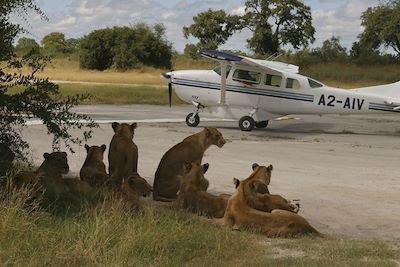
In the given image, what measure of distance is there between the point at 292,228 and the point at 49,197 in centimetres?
312

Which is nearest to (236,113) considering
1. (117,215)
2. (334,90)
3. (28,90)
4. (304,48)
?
(334,90)

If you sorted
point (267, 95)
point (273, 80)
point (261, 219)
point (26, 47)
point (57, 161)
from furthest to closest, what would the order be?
point (273, 80) < point (267, 95) < point (26, 47) < point (57, 161) < point (261, 219)

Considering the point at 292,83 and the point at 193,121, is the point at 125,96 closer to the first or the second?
the point at 193,121

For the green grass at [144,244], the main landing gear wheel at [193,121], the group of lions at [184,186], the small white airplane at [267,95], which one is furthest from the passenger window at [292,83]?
the green grass at [144,244]

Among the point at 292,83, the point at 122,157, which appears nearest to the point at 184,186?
the point at 122,157

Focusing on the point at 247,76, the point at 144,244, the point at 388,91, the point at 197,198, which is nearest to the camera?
the point at 144,244

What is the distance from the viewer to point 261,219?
7.04m

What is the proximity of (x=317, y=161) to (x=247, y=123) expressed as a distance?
723cm

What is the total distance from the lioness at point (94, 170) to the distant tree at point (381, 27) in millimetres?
57710

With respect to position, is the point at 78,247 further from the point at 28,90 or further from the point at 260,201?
the point at 28,90

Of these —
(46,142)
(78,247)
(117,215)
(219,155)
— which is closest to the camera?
(78,247)

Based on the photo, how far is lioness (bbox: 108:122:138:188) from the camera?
30.9 ft

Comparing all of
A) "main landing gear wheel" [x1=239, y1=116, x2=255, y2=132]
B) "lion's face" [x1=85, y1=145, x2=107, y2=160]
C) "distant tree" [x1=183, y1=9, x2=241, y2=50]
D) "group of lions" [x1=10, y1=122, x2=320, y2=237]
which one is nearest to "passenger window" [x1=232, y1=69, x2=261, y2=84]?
"main landing gear wheel" [x1=239, y1=116, x2=255, y2=132]

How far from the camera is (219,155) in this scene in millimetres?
14820
